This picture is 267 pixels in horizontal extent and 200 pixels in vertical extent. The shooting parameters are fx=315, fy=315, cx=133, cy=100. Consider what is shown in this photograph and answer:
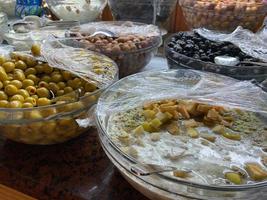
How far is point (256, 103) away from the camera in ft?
1.61

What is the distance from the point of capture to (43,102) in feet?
1.65

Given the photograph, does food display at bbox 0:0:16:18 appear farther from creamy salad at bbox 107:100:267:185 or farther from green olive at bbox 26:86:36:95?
creamy salad at bbox 107:100:267:185

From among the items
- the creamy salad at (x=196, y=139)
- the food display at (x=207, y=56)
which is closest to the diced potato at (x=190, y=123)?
the creamy salad at (x=196, y=139)

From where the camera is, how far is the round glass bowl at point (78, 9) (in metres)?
1.07

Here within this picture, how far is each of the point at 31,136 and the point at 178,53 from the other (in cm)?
38

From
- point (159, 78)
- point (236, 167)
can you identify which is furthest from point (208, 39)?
point (236, 167)

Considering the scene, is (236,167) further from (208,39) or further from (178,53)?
(208,39)

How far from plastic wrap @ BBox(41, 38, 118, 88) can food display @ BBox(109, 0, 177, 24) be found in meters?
0.41

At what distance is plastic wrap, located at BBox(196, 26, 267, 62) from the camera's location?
0.74 m

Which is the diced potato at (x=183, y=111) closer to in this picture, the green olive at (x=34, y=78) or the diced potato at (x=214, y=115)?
the diced potato at (x=214, y=115)

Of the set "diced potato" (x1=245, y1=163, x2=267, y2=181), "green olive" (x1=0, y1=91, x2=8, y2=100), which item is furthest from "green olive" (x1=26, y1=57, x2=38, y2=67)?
"diced potato" (x1=245, y1=163, x2=267, y2=181)

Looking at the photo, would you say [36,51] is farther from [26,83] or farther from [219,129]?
[219,129]

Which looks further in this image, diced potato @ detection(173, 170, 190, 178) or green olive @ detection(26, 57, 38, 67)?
green olive @ detection(26, 57, 38, 67)

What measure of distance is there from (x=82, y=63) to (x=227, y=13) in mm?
497
